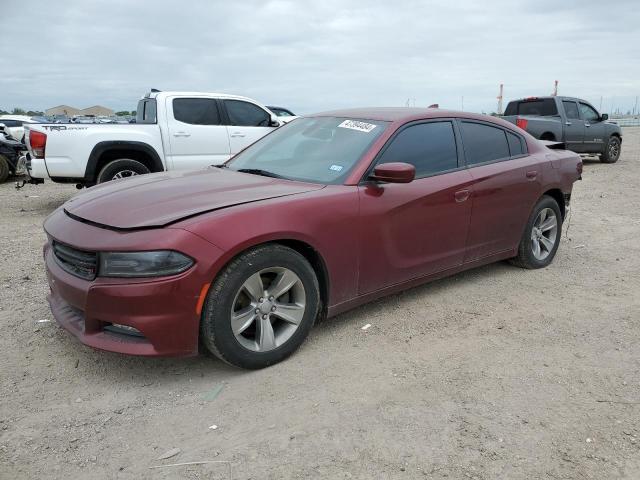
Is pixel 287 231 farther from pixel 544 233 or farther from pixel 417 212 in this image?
pixel 544 233

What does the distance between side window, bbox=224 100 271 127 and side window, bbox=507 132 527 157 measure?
525 cm

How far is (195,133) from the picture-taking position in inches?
331

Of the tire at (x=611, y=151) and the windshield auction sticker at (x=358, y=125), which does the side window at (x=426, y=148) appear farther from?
the tire at (x=611, y=151)

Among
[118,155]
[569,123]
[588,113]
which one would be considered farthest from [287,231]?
[588,113]

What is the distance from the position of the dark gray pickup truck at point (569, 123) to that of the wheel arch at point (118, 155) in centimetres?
913

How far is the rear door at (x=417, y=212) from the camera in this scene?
3.55m

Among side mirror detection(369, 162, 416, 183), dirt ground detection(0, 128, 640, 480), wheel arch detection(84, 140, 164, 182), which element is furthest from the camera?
wheel arch detection(84, 140, 164, 182)

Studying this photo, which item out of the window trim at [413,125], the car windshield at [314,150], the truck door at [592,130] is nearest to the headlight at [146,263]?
the car windshield at [314,150]

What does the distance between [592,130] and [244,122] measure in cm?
1004

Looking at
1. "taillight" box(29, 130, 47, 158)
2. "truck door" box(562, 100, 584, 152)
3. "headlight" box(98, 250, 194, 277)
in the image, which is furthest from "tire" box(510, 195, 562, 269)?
"truck door" box(562, 100, 584, 152)

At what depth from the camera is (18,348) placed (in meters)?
3.38

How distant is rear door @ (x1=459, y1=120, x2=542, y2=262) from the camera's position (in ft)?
14.1

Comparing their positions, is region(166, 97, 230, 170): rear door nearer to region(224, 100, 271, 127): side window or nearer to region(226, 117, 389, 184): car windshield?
region(224, 100, 271, 127): side window

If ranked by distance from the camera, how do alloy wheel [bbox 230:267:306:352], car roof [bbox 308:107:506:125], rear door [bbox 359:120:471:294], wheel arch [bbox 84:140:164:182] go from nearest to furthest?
1. alloy wheel [bbox 230:267:306:352]
2. rear door [bbox 359:120:471:294]
3. car roof [bbox 308:107:506:125]
4. wheel arch [bbox 84:140:164:182]
